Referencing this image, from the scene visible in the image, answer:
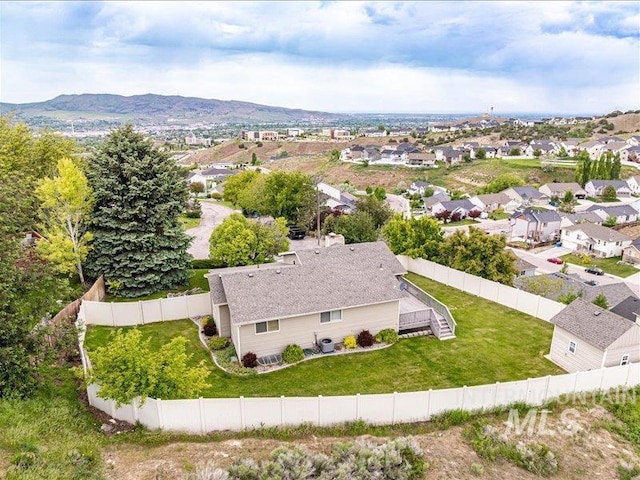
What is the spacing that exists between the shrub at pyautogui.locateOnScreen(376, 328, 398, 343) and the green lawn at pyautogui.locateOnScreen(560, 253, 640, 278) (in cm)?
4212

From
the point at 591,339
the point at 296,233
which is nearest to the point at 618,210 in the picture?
the point at 296,233

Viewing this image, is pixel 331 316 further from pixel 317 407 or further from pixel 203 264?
pixel 203 264

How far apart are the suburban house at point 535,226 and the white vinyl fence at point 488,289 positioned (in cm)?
3837

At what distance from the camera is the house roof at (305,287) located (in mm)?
21875

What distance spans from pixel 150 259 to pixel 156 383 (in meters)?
16.4

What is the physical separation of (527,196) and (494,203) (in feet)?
28.8

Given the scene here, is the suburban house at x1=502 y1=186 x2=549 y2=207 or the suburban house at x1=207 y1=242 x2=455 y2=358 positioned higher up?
the suburban house at x1=207 y1=242 x2=455 y2=358

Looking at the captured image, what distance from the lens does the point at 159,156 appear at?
30969 mm

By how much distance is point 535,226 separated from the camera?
6612cm

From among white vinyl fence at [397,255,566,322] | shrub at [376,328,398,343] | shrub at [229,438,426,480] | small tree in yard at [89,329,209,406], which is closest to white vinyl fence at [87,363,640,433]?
small tree in yard at [89,329,209,406]

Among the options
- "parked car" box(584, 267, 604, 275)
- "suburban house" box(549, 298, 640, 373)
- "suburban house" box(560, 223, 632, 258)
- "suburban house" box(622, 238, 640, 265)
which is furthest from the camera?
"suburban house" box(560, 223, 632, 258)

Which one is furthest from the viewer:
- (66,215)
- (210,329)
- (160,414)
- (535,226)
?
(535,226)

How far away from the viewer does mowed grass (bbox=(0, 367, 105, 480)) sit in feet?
39.2

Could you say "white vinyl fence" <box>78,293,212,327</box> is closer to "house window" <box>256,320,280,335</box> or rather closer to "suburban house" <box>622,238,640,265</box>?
"house window" <box>256,320,280,335</box>
